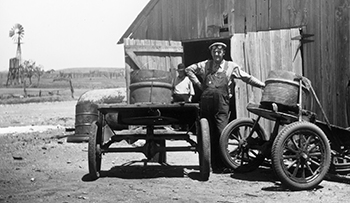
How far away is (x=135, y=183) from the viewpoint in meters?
6.15

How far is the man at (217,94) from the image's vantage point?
6.96m

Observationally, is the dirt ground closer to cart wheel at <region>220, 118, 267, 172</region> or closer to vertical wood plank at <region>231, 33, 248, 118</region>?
cart wheel at <region>220, 118, 267, 172</region>

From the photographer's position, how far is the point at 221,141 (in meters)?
6.75

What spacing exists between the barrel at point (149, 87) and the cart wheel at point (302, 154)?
77.1 inches

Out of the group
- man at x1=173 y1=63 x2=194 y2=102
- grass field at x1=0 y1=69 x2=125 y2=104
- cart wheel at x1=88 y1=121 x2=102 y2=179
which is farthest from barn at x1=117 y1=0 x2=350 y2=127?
grass field at x1=0 y1=69 x2=125 y2=104

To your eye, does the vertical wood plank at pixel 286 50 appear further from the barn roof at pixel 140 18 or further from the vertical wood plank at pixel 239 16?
the barn roof at pixel 140 18

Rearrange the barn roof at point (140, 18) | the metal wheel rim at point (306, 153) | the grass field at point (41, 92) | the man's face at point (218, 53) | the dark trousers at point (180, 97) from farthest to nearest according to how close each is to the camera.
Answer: the grass field at point (41, 92) → the barn roof at point (140, 18) → the dark trousers at point (180, 97) → the man's face at point (218, 53) → the metal wheel rim at point (306, 153)

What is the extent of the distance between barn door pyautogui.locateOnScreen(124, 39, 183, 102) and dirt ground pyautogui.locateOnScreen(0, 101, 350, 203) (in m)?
2.53

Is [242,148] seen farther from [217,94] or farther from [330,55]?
[330,55]

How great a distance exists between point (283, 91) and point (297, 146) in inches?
31.2

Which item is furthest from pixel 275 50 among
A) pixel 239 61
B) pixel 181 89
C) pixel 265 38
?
pixel 181 89

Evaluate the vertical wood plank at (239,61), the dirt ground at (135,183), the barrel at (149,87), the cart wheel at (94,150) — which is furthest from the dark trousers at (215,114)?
the vertical wood plank at (239,61)

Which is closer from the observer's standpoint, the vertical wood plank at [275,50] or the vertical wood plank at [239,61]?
the vertical wood plank at [275,50]

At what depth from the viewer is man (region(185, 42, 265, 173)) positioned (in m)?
6.96
